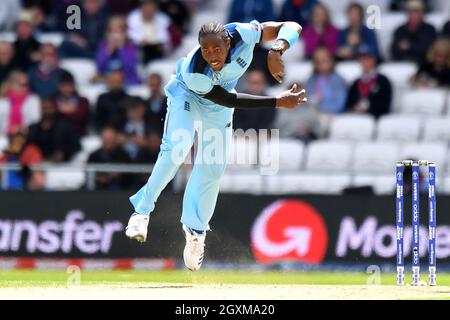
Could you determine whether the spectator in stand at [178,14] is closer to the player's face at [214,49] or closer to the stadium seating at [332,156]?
the stadium seating at [332,156]

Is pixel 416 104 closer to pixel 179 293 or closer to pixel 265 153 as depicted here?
pixel 265 153

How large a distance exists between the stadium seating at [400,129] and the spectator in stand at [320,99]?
2.20 feet

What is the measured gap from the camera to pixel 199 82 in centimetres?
1050

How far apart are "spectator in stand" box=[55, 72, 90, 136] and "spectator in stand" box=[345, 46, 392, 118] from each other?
3.26 metres

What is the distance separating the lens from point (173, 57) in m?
17.5

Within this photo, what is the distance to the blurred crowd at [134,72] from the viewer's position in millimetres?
15750

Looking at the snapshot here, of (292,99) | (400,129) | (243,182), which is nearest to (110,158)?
(243,182)

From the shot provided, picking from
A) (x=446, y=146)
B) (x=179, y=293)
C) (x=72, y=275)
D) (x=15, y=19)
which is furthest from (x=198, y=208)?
(x=15, y=19)

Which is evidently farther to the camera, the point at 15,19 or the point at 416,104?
the point at 15,19

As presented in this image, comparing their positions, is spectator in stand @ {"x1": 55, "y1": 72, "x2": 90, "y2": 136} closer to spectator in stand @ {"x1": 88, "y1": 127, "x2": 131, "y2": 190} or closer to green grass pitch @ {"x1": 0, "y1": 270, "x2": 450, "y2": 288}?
spectator in stand @ {"x1": 88, "y1": 127, "x2": 131, "y2": 190}

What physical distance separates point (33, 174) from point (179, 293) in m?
5.20

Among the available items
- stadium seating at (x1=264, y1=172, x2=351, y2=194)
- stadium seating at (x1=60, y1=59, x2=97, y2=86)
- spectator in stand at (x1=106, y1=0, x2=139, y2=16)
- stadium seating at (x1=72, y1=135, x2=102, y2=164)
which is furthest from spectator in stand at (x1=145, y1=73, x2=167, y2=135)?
spectator in stand at (x1=106, y1=0, x2=139, y2=16)

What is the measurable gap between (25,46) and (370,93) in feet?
15.3

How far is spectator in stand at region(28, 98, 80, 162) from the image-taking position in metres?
15.8
